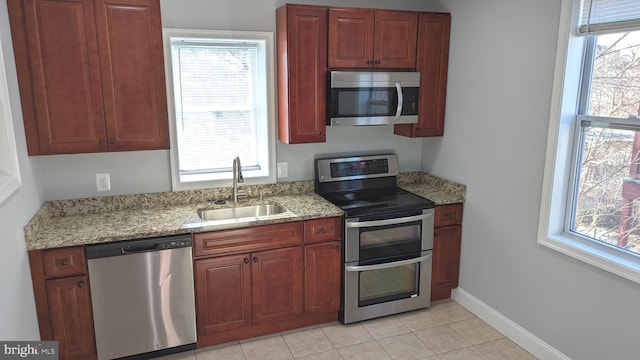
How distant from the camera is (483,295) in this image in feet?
11.1

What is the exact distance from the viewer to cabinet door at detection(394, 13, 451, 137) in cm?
340

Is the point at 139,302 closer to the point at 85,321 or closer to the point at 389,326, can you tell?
the point at 85,321

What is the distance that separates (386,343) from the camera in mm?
3072

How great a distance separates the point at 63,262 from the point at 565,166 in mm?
2929

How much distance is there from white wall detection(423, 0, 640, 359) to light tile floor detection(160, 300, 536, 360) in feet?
0.82

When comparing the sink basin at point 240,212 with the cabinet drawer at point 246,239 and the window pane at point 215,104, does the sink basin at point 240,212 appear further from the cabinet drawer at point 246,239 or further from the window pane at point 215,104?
the window pane at point 215,104

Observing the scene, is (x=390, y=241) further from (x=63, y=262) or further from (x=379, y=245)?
(x=63, y=262)

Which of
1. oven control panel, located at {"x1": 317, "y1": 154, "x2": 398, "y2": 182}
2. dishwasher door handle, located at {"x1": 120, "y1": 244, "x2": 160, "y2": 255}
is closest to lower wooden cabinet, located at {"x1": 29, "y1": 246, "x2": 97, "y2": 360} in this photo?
dishwasher door handle, located at {"x1": 120, "y1": 244, "x2": 160, "y2": 255}

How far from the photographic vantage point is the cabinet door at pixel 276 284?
3.01m

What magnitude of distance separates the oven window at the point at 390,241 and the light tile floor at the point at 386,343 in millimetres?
508

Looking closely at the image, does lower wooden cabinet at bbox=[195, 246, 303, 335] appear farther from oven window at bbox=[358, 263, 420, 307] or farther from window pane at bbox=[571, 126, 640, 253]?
window pane at bbox=[571, 126, 640, 253]

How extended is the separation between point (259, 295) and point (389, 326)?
3.19 feet

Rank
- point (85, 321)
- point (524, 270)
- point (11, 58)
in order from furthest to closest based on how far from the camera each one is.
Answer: point (524, 270), point (85, 321), point (11, 58)

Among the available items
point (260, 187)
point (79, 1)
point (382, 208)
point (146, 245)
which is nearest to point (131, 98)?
point (79, 1)
